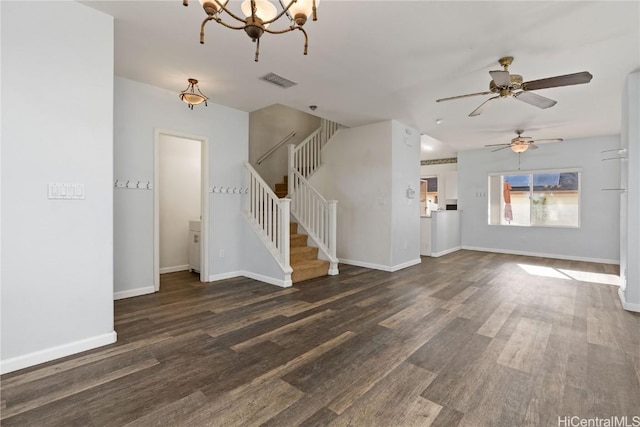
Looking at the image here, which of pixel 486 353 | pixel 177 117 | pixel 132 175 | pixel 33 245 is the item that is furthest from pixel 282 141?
pixel 486 353

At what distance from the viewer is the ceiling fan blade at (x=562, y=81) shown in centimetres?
272

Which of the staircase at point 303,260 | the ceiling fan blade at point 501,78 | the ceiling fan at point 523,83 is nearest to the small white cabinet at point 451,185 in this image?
the staircase at point 303,260

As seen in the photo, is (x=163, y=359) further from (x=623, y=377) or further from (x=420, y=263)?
(x=420, y=263)

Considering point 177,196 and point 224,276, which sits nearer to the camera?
point 224,276

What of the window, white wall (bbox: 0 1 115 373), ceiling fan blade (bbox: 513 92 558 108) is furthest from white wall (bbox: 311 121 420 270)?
white wall (bbox: 0 1 115 373)

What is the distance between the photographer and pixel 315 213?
17.9 ft

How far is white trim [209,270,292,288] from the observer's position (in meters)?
4.43

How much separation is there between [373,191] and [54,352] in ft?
15.7

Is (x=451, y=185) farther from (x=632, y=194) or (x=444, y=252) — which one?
(x=632, y=194)

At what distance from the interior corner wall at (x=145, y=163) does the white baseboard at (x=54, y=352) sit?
4.61 ft

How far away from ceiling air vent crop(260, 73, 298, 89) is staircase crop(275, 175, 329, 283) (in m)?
2.62

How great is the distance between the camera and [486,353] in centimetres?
248

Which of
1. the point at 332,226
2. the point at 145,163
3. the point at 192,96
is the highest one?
the point at 192,96

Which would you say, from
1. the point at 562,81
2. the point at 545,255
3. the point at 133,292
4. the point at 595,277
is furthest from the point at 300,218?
the point at 545,255
